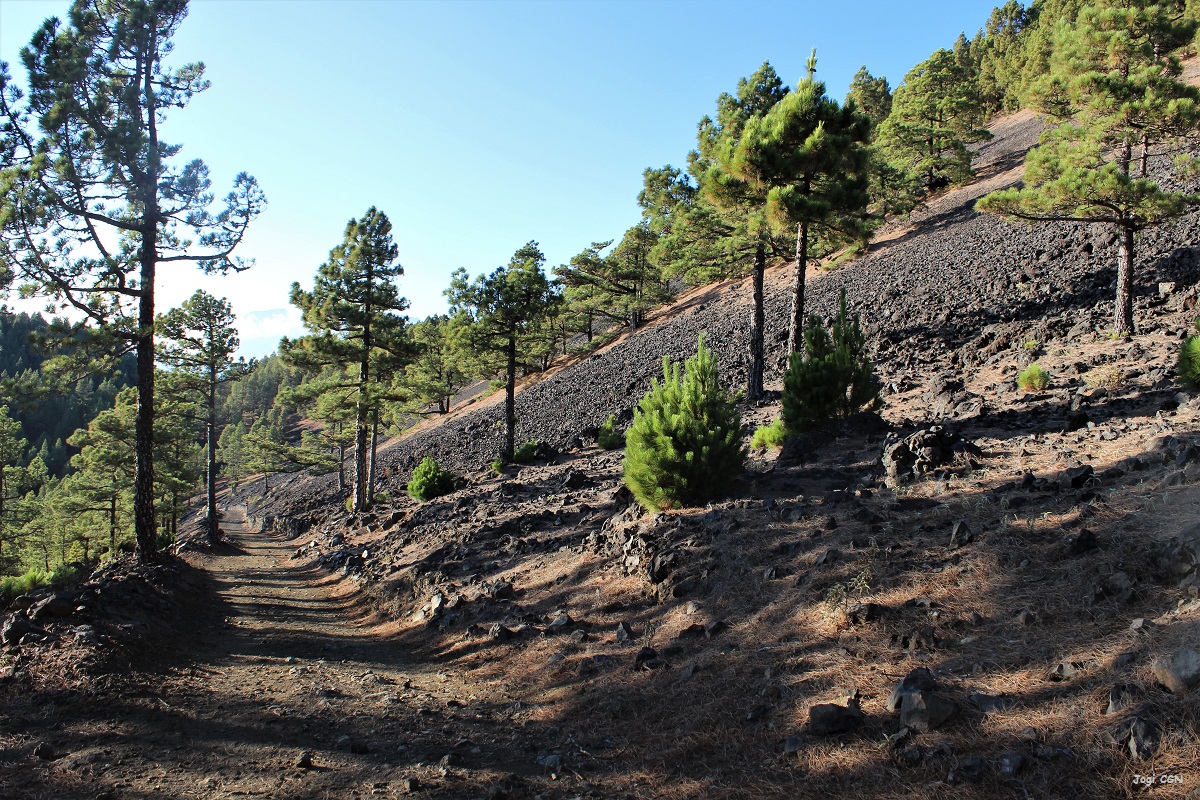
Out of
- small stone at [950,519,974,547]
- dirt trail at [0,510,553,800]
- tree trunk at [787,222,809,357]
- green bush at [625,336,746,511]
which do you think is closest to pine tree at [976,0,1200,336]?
tree trunk at [787,222,809,357]

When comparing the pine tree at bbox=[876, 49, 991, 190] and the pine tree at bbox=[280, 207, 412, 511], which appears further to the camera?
the pine tree at bbox=[876, 49, 991, 190]

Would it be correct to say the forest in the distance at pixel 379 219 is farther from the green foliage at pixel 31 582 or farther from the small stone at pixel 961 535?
the small stone at pixel 961 535

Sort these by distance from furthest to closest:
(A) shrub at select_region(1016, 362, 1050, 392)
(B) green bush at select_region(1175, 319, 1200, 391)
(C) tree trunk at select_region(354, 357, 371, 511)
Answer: (C) tree trunk at select_region(354, 357, 371, 511) → (A) shrub at select_region(1016, 362, 1050, 392) → (B) green bush at select_region(1175, 319, 1200, 391)

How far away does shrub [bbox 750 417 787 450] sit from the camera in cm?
1196

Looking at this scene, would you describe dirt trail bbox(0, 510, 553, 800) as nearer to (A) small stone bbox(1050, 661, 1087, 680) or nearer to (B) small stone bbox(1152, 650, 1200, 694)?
(A) small stone bbox(1050, 661, 1087, 680)

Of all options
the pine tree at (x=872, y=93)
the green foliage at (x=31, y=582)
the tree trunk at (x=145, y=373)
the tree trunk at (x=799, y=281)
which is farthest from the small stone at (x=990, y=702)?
the pine tree at (x=872, y=93)

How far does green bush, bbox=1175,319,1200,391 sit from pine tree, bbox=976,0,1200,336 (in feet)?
17.7

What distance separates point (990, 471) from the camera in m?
7.73

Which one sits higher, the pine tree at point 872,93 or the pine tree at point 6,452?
the pine tree at point 872,93

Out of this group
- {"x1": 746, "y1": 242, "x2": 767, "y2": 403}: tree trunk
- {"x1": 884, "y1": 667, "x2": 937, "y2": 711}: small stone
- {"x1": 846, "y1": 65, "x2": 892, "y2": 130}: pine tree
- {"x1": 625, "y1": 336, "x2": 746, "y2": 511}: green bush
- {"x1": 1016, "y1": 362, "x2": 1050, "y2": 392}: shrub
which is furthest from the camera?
{"x1": 846, "y1": 65, "x2": 892, "y2": 130}: pine tree

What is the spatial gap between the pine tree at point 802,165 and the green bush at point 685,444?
6.21m

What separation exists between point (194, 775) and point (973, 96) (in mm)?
49501

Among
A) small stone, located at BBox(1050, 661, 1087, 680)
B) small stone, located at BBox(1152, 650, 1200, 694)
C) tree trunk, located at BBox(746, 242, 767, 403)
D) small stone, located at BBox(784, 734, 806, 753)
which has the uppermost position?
tree trunk, located at BBox(746, 242, 767, 403)

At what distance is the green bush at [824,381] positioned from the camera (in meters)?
11.3
